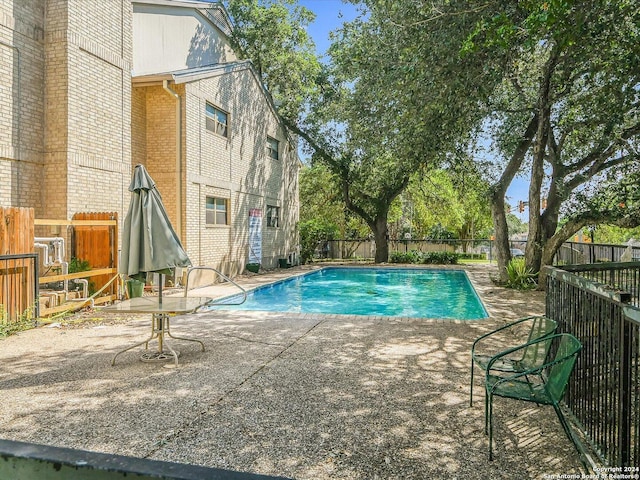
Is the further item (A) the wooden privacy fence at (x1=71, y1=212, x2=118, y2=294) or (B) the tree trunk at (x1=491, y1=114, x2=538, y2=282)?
(B) the tree trunk at (x1=491, y1=114, x2=538, y2=282)

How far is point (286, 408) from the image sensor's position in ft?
12.4

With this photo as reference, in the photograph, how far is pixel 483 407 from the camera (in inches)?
151

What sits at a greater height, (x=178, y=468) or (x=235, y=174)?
(x=235, y=174)

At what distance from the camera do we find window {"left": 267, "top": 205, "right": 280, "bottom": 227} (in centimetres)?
1869

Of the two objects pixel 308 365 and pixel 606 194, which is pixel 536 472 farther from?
pixel 606 194

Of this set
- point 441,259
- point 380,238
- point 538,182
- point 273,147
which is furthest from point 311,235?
point 538,182

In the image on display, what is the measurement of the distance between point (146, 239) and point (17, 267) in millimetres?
3432

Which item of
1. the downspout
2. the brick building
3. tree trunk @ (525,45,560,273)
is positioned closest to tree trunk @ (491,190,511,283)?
tree trunk @ (525,45,560,273)

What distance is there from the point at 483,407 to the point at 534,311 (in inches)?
216

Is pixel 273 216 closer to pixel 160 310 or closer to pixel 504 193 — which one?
pixel 504 193

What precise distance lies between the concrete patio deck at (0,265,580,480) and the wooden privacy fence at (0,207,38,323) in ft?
2.66

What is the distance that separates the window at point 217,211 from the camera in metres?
13.7

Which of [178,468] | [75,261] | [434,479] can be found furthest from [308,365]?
[75,261]

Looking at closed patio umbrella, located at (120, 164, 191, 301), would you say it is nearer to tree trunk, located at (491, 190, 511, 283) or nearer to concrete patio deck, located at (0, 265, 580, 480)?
concrete patio deck, located at (0, 265, 580, 480)
